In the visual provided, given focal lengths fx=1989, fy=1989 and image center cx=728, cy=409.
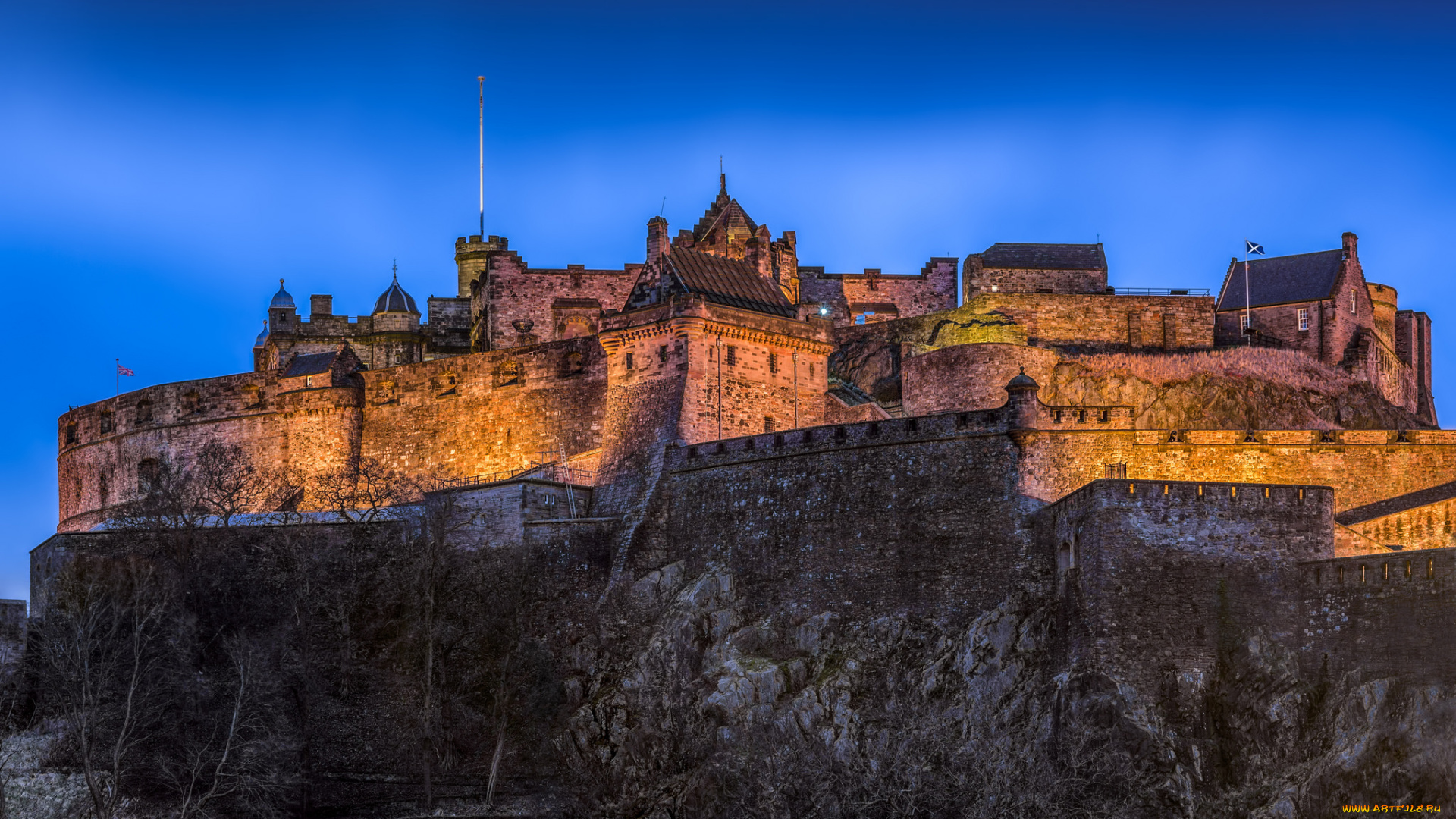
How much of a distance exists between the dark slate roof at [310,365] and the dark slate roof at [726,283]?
2004 centimetres

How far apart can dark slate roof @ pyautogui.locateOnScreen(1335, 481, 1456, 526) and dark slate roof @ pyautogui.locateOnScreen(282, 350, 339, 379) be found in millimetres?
43311

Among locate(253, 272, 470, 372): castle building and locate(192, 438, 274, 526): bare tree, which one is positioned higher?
locate(253, 272, 470, 372): castle building

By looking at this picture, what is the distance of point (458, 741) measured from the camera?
6347cm

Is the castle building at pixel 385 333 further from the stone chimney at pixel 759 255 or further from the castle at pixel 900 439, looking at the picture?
the stone chimney at pixel 759 255

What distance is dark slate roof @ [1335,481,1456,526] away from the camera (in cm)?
5584

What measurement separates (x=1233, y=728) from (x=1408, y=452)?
1279 cm

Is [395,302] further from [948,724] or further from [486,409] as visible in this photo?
[948,724]

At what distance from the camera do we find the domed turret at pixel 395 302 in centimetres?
9450

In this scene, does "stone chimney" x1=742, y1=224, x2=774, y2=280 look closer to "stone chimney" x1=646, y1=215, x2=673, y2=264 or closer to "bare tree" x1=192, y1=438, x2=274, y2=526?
"stone chimney" x1=646, y1=215, x2=673, y2=264

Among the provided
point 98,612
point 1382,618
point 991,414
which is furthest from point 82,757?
point 1382,618

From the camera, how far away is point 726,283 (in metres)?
70.3

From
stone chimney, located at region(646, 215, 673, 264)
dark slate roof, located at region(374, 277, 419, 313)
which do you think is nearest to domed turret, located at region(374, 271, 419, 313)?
dark slate roof, located at region(374, 277, 419, 313)

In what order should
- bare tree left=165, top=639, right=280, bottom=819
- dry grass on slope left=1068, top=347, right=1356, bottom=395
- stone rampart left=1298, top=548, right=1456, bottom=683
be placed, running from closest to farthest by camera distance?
stone rampart left=1298, top=548, right=1456, bottom=683, bare tree left=165, top=639, right=280, bottom=819, dry grass on slope left=1068, top=347, right=1356, bottom=395

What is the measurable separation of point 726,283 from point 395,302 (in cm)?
2952
